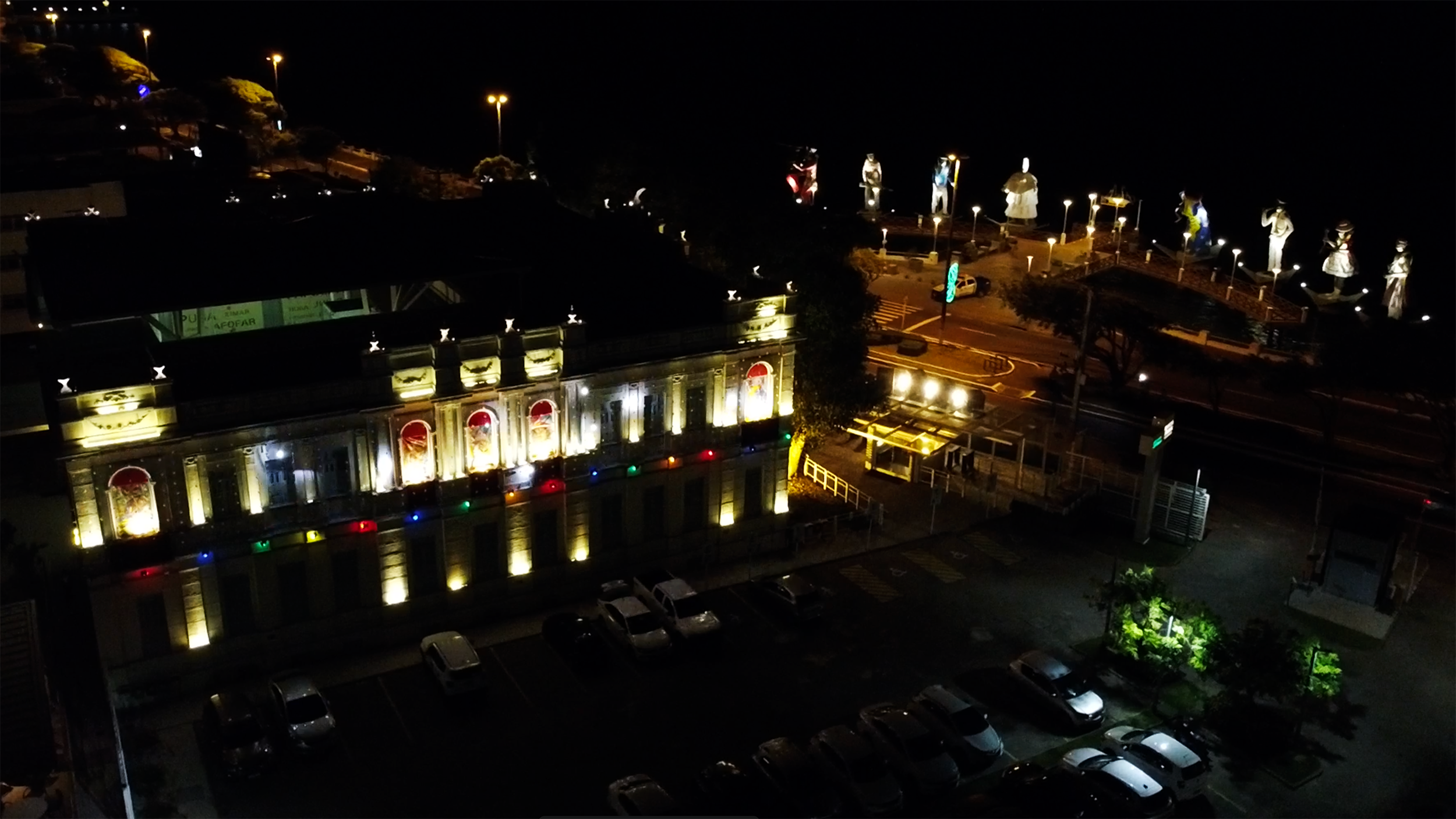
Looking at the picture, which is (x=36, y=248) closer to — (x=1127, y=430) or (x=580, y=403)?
(x=580, y=403)

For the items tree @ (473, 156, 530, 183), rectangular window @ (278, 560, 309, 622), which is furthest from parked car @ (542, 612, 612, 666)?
tree @ (473, 156, 530, 183)

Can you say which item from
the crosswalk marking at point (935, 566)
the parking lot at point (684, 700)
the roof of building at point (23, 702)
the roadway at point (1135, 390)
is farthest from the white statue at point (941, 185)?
the roof of building at point (23, 702)

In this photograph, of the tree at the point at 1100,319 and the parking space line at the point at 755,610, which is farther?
the tree at the point at 1100,319

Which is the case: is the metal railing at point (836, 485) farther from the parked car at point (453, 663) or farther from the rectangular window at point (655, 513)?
the parked car at point (453, 663)

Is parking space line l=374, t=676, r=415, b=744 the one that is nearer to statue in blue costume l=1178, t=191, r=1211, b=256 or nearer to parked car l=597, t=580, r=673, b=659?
parked car l=597, t=580, r=673, b=659

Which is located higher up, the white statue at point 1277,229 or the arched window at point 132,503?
the white statue at point 1277,229

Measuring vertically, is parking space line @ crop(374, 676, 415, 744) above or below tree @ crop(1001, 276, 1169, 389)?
below

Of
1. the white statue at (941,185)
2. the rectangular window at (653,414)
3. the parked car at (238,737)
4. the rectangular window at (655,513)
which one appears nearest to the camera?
the parked car at (238,737)
